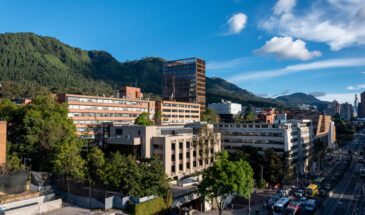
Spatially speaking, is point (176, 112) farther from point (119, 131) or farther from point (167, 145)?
point (167, 145)

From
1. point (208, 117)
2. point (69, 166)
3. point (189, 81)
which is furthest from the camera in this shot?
point (189, 81)

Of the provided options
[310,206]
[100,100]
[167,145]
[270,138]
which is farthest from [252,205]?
[100,100]

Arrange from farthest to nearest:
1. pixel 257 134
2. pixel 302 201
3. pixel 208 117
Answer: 1. pixel 208 117
2. pixel 257 134
3. pixel 302 201

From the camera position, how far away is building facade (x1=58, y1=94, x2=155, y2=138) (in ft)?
315

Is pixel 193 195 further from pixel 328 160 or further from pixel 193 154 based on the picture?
pixel 328 160

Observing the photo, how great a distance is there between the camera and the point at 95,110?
103 m

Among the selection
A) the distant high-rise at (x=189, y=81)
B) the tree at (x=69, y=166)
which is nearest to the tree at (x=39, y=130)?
the tree at (x=69, y=166)

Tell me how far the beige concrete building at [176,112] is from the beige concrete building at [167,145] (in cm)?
5424

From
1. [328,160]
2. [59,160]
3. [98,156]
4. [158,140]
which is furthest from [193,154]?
[328,160]

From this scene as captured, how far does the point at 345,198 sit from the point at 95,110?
255ft

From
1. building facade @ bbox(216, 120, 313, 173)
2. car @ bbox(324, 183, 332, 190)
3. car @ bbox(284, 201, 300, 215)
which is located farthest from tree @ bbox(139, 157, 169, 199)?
car @ bbox(324, 183, 332, 190)

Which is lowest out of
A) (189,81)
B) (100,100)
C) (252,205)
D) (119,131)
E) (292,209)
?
(252,205)

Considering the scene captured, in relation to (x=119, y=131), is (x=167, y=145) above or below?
below

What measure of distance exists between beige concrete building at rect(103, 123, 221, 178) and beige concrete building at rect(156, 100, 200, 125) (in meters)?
54.2
